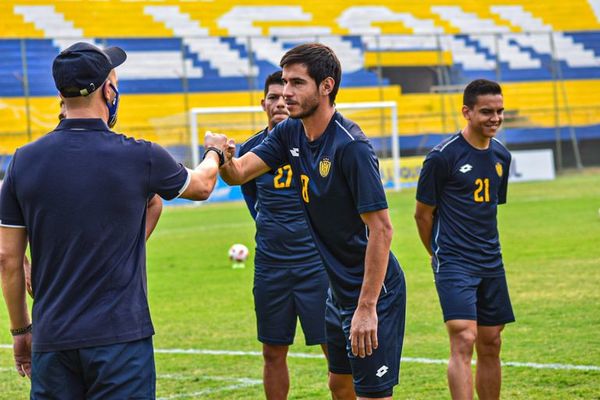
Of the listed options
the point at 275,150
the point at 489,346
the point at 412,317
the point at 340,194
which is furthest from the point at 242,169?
the point at 412,317

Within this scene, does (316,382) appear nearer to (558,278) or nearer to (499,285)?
(499,285)

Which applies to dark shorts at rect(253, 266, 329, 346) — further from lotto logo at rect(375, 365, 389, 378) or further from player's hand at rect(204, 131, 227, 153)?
player's hand at rect(204, 131, 227, 153)

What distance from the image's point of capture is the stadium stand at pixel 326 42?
3366 centimetres

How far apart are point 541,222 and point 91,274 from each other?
56.6 feet

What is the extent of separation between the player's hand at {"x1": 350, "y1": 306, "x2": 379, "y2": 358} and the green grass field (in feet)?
8.40

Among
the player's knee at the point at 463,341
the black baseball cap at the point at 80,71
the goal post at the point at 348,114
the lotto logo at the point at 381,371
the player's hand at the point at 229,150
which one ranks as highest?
the goal post at the point at 348,114

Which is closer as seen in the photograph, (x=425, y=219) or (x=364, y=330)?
(x=364, y=330)

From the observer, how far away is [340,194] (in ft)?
17.4

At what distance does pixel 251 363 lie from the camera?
30.1 ft

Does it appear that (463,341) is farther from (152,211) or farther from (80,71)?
(80,71)

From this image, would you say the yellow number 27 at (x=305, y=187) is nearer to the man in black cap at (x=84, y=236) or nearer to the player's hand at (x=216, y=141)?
the player's hand at (x=216, y=141)

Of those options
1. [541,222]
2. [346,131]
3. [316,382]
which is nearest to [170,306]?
[316,382]

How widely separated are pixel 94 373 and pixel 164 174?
872mm

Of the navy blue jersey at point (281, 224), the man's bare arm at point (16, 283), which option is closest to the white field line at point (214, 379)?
the navy blue jersey at point (281, 224)
